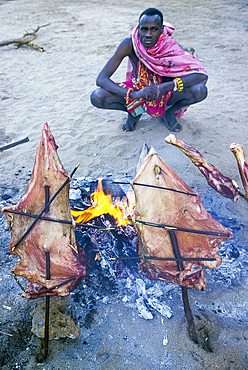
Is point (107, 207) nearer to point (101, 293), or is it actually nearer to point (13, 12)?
point (101, 293)

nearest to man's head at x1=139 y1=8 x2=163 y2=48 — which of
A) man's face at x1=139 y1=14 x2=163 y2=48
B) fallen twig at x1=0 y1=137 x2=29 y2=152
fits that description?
man's face at x1=139 y1=14 x2=163 y2=48

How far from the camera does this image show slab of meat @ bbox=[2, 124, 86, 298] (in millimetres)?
1715

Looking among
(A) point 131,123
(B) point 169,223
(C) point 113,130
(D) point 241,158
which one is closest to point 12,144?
(C) point 113,130

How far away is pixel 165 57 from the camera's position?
3.31 m

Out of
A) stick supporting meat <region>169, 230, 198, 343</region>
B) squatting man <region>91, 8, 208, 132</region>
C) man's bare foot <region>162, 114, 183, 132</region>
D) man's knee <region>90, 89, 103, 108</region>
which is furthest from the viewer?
man's bare foot <region>162, 114, 183, 132</region>

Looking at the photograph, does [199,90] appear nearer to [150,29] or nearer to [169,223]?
[150,29]

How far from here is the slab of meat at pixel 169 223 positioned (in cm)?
173

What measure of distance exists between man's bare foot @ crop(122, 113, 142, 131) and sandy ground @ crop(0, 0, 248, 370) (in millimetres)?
118

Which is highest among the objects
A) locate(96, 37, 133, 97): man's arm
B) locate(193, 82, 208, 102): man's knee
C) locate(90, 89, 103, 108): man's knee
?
locate(96, 37, 133, 97): man's arm

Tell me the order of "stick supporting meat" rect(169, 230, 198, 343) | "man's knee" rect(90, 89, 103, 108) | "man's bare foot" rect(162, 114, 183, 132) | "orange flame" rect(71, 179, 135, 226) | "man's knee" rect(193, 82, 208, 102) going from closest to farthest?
"stick supporting meat" rect(169, 230, 198, 343) → "orange flame" rect(71, 179, 135, 226) → "man's knee" rect(193, 82, 208, 102) → "man's knee" rect(90, 89, 103, 108) → "man's bare foot" rect(162, 114, 183, 132)

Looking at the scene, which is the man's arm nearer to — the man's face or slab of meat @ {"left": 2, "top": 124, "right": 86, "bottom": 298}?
the man's face

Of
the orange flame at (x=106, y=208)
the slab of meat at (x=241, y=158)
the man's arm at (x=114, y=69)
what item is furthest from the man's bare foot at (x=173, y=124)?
the slab of meat at (x=241, y=158)

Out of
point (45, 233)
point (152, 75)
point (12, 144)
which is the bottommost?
point (12, 144)

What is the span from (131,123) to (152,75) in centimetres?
72
